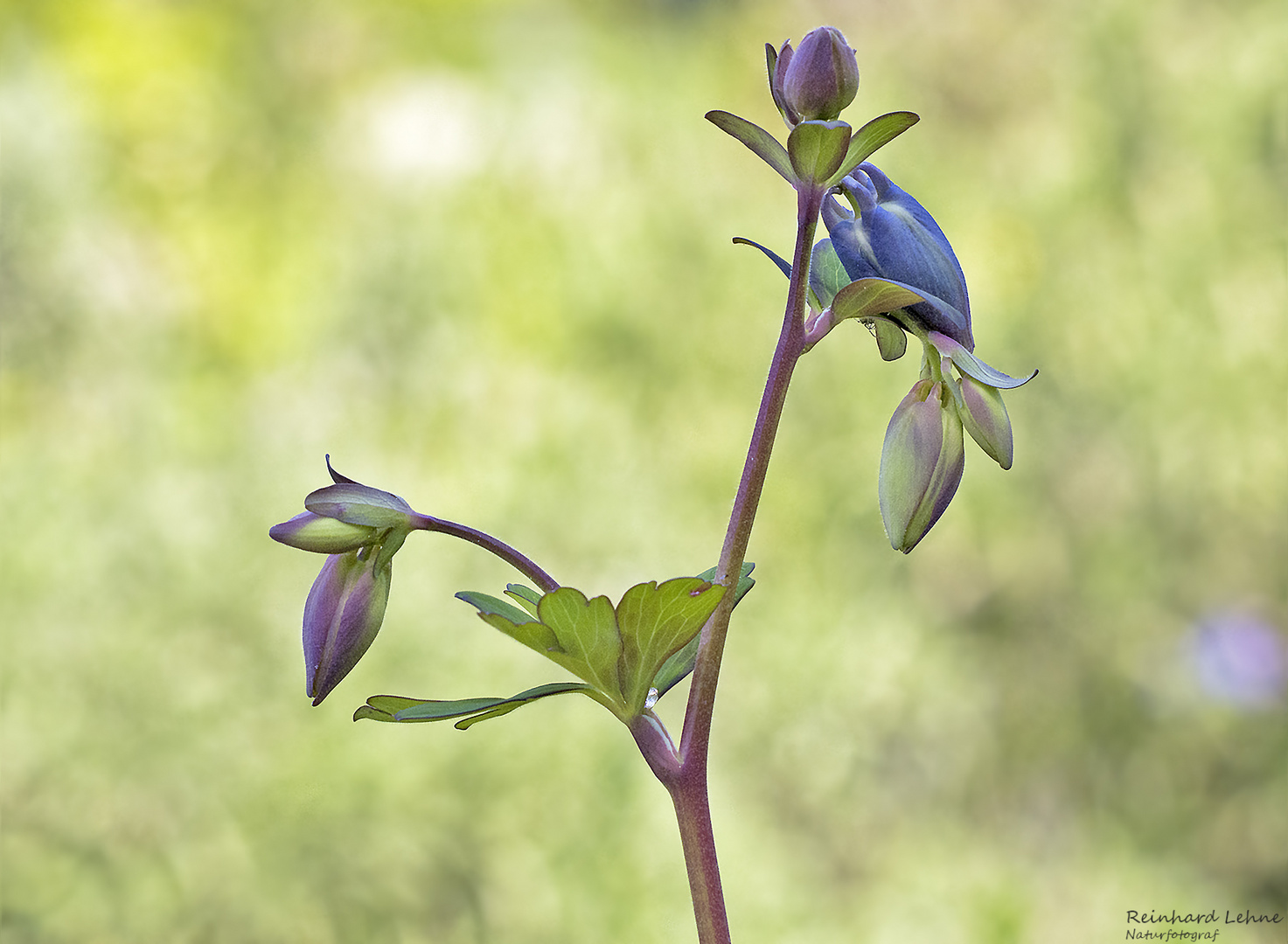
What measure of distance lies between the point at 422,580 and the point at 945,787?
88 cm

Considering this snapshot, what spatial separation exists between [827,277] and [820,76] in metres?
0.06

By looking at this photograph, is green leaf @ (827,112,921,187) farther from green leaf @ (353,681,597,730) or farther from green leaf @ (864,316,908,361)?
green leaf @ (353,681,597,730)

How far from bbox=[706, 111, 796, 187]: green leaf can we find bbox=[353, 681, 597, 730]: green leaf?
150mm

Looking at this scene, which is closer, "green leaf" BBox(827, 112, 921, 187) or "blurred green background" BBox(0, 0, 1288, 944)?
"green leaf" BBox(827, 112, 921, 187)

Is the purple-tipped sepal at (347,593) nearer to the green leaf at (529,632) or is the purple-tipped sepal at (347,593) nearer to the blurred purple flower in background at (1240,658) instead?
the green leaf at (529,632)

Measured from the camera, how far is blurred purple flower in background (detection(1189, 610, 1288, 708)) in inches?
71.4

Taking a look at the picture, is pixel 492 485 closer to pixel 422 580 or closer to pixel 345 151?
pixel 422 580

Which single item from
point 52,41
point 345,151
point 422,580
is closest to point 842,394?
point 422,580

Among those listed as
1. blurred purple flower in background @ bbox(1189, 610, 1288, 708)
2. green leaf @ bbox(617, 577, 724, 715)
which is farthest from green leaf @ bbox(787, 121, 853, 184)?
blurred purple flower in background @ bbox(1189, 610, 1288, 708)

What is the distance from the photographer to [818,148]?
309 mm

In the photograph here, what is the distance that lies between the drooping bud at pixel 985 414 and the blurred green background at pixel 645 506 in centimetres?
127

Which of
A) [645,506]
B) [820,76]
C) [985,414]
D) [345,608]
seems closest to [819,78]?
[820,76]

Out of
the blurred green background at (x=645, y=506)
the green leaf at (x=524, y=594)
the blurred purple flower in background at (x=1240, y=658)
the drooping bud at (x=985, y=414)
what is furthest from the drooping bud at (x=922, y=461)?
the blurred purple flower in background at (x=1240, y=658)

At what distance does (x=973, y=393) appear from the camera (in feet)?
1.08
